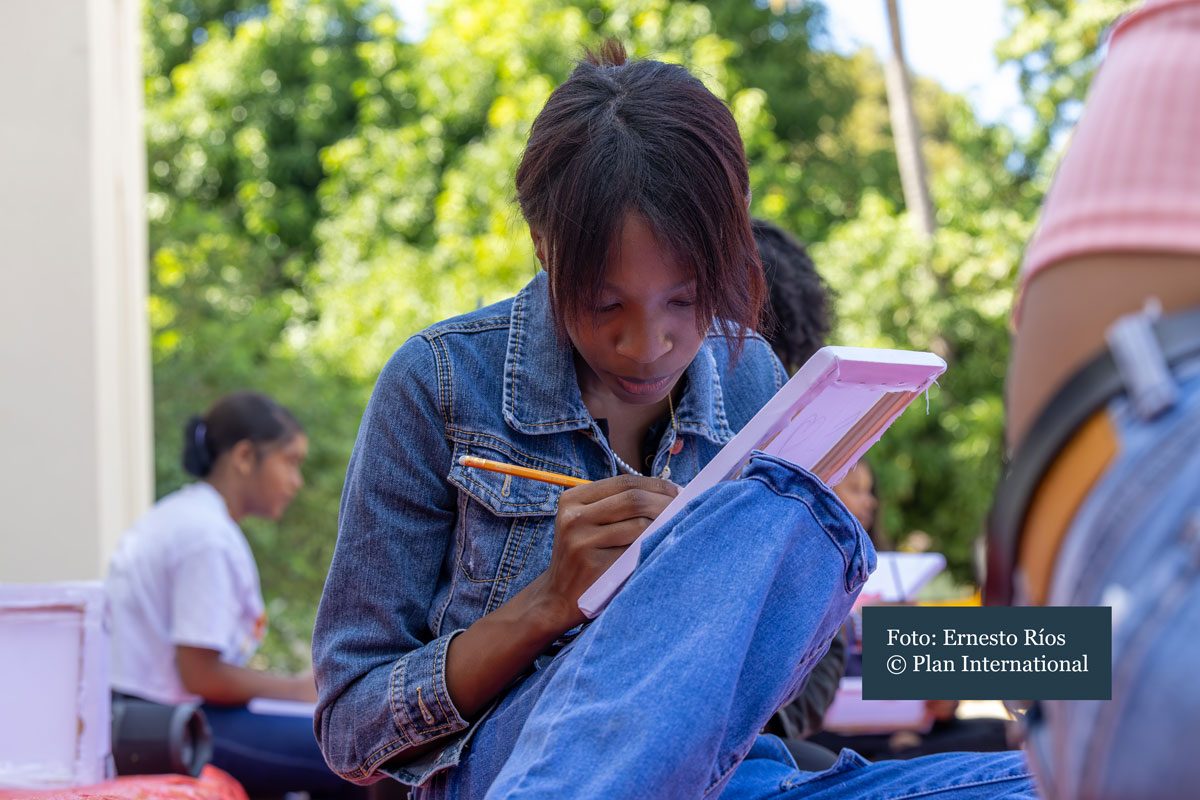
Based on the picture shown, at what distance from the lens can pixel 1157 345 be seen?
36.0 inches

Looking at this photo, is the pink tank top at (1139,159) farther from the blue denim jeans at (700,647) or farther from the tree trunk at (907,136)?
the tree trunk at (907,136)

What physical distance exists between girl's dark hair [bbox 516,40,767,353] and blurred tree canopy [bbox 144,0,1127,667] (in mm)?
6542

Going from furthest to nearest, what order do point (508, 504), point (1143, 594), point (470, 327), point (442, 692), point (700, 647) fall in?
point (470, 327), point (508, 504), point (442, 692), point (700, 647), point (1143, 594)

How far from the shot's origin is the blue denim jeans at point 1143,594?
0.82 m

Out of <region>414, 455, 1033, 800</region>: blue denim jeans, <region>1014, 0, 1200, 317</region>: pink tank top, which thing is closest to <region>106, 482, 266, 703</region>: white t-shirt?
<region>414, 455, 1033, 800</region>: blue denim jeans

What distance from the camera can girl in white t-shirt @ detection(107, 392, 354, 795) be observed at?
4023mm

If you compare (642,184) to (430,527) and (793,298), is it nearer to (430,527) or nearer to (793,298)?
(430,527)

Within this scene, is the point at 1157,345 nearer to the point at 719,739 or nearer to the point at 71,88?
the point at 719,739

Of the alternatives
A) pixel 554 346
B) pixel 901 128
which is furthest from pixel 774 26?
pixel 554 346

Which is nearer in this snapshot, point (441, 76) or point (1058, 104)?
point (1058, 104)

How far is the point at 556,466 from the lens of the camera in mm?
1855

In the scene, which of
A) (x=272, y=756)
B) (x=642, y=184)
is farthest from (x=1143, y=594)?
(x=272, y=756)

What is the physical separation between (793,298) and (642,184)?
1.02 meters

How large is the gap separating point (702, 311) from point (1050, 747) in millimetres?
879
